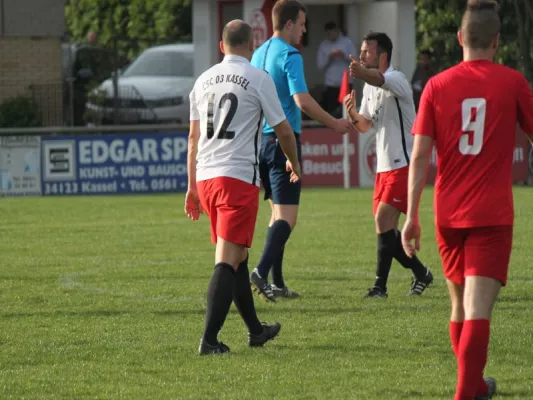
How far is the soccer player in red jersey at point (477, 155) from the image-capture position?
5777mm

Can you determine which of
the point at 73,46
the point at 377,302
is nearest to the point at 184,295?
the point at 377,302

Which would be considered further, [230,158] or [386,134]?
[386,134]

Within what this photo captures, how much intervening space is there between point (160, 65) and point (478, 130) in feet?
70.9

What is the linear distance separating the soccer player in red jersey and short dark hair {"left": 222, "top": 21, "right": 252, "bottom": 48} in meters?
2.01

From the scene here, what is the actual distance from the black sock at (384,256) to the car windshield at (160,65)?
17.3 m

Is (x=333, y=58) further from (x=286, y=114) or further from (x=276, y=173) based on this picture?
(x=276, y=173)

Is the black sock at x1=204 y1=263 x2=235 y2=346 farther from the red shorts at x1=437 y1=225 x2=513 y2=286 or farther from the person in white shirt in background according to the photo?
the person in white shirt in background

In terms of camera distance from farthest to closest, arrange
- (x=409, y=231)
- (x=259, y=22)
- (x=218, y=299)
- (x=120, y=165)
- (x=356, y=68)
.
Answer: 1. (x=259, y=22)
2. (x=120, y=165)
3. (x=356, y=68)
4. (x=218, y=299)
5. (x=409, y=231)

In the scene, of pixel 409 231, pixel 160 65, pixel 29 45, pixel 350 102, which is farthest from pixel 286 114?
pixel 29 45

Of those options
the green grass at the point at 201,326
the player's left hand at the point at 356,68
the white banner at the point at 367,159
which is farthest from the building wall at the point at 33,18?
the player's left hand at the point at 356,68

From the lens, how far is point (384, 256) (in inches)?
391

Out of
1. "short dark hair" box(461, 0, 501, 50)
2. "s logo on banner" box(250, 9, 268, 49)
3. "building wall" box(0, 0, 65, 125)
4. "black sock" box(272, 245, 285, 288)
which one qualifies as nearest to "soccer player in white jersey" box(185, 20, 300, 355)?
"short dark hair" box(461, 0, 501, 50)

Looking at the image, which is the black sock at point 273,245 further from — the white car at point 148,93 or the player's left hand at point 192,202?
the white car at point 148,93

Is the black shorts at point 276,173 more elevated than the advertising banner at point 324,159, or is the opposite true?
the black shorts at point 276,173
